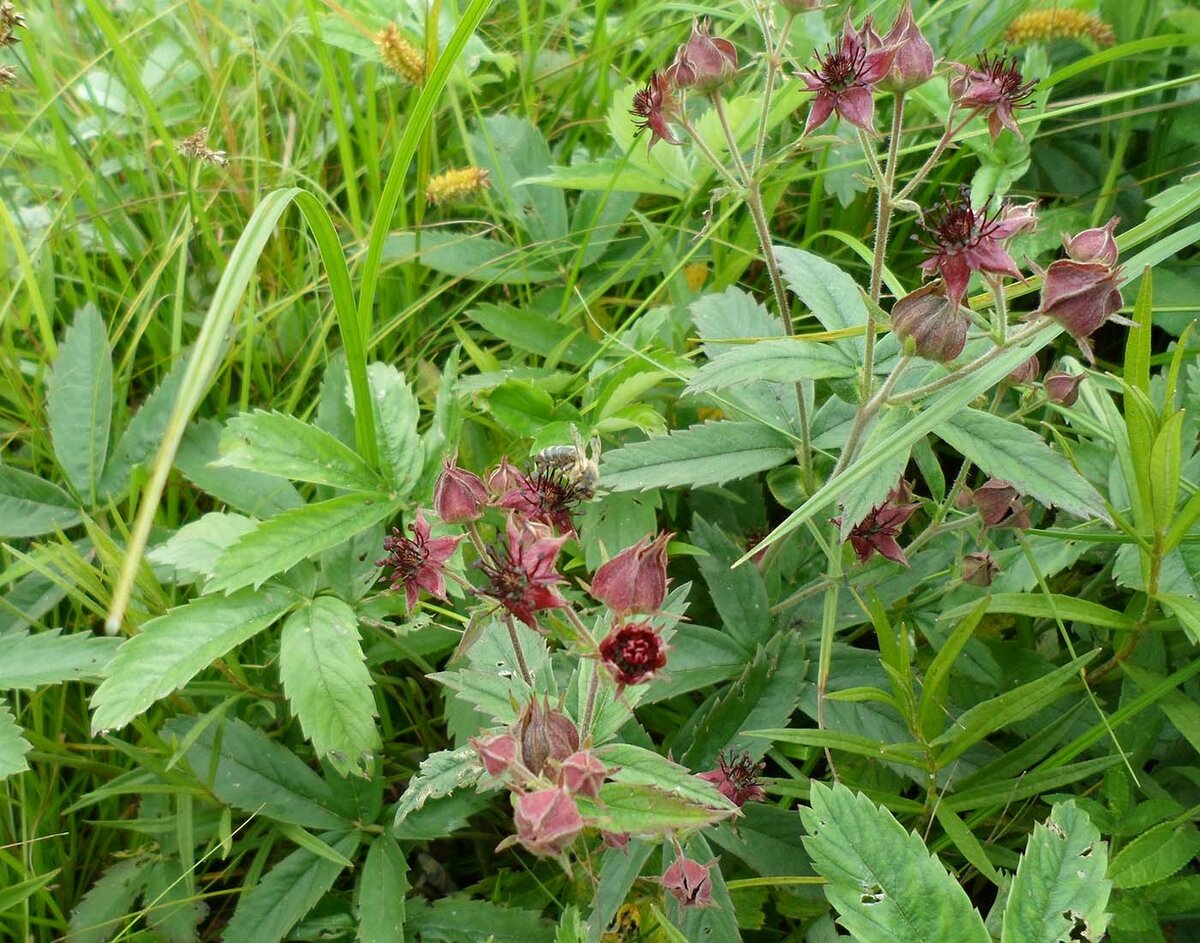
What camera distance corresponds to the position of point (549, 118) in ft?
10.3

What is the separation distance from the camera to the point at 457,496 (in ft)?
5.01

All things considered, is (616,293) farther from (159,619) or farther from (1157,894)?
(1157,894)

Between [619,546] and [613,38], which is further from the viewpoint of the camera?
[613,38]

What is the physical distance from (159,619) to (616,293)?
61.0 inches

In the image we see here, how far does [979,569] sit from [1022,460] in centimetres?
35

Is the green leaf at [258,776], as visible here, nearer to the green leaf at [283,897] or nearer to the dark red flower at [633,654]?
the green leaf at [283,897]

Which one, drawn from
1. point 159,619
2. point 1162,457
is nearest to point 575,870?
point 159,619

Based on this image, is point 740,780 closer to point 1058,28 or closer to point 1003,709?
point 1003,709

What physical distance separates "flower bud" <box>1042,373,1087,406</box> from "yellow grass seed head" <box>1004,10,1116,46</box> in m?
1.23

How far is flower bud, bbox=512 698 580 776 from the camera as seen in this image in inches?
53.4

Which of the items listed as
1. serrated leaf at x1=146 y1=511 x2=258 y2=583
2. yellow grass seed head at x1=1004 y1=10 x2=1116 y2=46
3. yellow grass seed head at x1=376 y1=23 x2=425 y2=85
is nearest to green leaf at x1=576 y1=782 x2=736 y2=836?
serrated leaf at x1=146 y1=511 x2=258 y2=583

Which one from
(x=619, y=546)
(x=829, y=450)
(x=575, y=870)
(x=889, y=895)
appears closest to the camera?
(x=889, y=895)

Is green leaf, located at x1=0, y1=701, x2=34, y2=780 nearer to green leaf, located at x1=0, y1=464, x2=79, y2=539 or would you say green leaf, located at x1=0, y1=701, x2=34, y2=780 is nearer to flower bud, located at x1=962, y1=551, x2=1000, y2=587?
green leaf, located at x1=0, y1=464, x2=79, y2=539

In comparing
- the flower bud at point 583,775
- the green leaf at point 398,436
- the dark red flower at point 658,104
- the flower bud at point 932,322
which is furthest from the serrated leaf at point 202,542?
the flower bud at point 932,322
